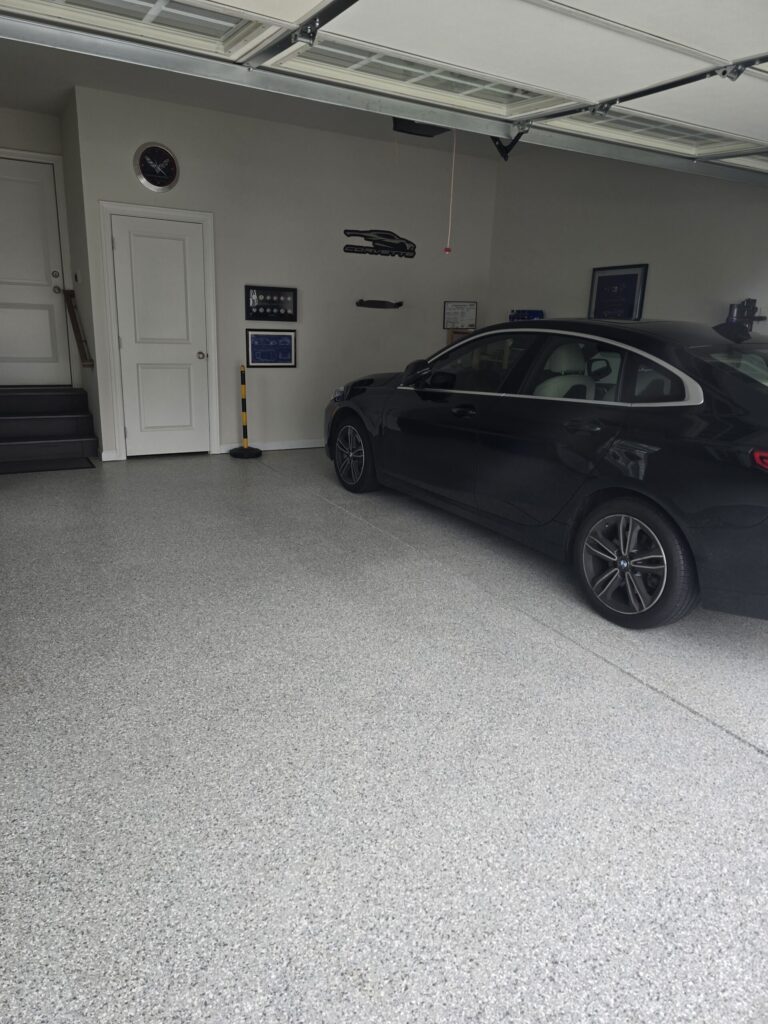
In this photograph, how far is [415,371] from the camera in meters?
4.69

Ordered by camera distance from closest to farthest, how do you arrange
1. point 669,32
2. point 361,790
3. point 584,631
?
1. point 361,790
2. point 669,32
3. point 584,631

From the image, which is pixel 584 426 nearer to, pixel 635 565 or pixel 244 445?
pixel 635 565

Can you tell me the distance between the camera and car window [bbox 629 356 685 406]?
3078 millimetres

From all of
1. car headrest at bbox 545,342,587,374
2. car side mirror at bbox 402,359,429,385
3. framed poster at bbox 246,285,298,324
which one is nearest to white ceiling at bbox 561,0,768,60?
car headrest at bbox 545,342,587,374

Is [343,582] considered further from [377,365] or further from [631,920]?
[377,365]

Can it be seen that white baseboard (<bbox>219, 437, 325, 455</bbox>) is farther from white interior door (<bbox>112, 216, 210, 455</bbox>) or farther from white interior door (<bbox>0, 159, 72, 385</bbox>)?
white interior door (<bbox>0, 159, 72, 385</bbox>)

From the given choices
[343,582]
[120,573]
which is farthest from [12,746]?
[343,582]

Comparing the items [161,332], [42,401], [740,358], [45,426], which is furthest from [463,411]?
[42,401]

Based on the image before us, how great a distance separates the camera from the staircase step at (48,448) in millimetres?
6172

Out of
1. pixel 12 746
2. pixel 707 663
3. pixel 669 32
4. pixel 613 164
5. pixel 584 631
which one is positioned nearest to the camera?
pixel 12 746

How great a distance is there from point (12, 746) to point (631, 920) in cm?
192

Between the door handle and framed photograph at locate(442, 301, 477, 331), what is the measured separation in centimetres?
399

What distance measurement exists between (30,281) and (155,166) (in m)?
1.78

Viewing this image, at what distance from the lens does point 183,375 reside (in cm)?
669
